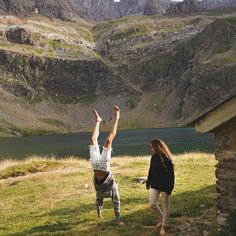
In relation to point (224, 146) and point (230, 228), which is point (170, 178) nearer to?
point (224, 146)

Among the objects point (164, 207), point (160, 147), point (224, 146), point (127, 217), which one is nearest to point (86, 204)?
point (127, 217)

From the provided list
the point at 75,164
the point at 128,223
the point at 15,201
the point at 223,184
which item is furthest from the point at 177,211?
the point at 75,164

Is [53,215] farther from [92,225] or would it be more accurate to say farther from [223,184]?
[223,184]

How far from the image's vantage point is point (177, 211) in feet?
52.8

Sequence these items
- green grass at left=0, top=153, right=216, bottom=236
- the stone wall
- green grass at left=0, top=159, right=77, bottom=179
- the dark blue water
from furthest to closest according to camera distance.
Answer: the dark blue water, green grass at left=0, top=159, right=77, bottom=179, green grass at left=0, top=153, right=216, bottom=236, the stone wall

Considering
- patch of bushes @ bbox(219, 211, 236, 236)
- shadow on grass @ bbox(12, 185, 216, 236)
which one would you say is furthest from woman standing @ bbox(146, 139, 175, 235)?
patch of bushes @ bbox(219, 211, 236, 236)

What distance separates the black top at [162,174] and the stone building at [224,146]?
1.43 m

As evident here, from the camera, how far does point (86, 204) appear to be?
18609 millimetres

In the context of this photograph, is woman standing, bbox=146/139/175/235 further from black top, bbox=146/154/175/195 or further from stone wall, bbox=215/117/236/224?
stone wall, bbox=215/117/236/224

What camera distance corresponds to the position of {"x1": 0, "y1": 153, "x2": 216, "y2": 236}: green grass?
14469 millimetres

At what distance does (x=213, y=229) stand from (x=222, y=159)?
2.15 meters

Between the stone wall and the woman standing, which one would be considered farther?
the woman standing

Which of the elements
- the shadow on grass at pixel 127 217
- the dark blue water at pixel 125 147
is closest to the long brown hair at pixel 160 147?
the shadow on grass at pixel 127 217

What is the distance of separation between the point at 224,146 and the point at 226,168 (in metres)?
0.63
